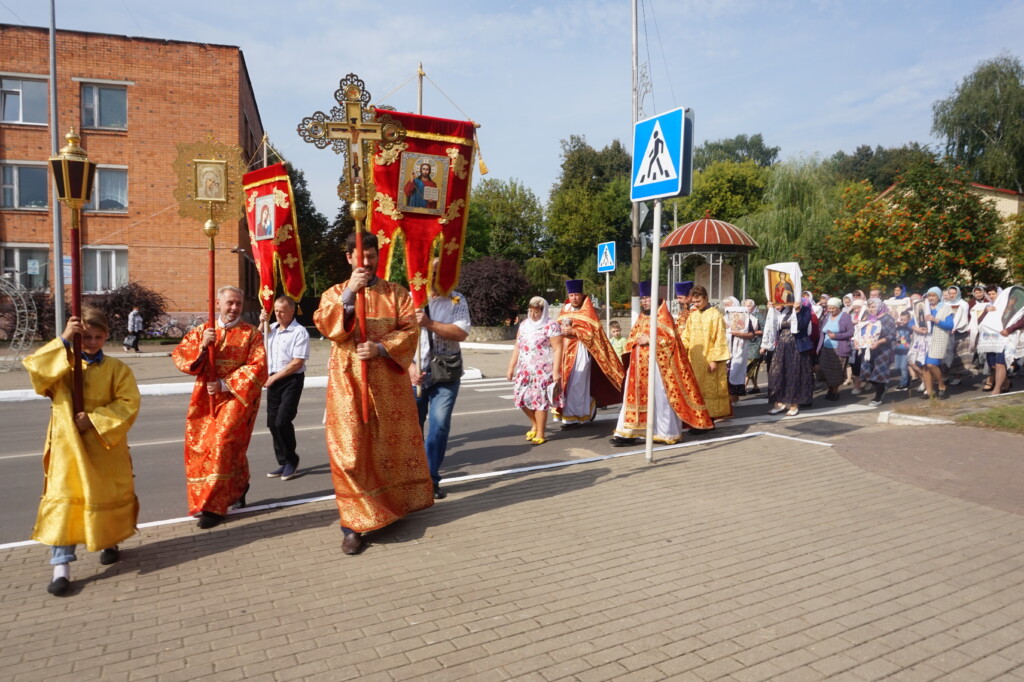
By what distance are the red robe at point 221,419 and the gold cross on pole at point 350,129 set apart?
1.49 metres

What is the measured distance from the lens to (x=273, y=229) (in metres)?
8.03

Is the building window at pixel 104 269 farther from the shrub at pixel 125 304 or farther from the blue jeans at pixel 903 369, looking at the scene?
the blue jeans at pixel 903 369

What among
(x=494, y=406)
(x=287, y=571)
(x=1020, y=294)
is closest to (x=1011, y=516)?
(x=287, y=571)

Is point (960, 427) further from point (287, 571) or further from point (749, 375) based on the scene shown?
point (287, 571)

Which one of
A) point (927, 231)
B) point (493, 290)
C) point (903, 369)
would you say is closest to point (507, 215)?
point (493, 290)

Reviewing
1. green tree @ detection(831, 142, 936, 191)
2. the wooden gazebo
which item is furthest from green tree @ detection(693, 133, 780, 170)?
the wooden gazebo

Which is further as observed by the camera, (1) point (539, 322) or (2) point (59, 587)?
(1) point (539, 322)

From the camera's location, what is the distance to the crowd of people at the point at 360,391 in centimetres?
421

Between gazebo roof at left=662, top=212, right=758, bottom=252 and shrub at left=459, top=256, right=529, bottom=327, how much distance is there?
938cm

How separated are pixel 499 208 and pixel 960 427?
39838 millimetres

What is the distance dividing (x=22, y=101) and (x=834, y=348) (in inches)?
1182

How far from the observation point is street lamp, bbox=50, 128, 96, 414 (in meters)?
4.20

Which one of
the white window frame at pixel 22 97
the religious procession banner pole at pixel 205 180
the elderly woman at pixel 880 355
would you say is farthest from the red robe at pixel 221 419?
the white window frame at pixel 22 97

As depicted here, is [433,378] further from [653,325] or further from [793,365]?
[793,365]
